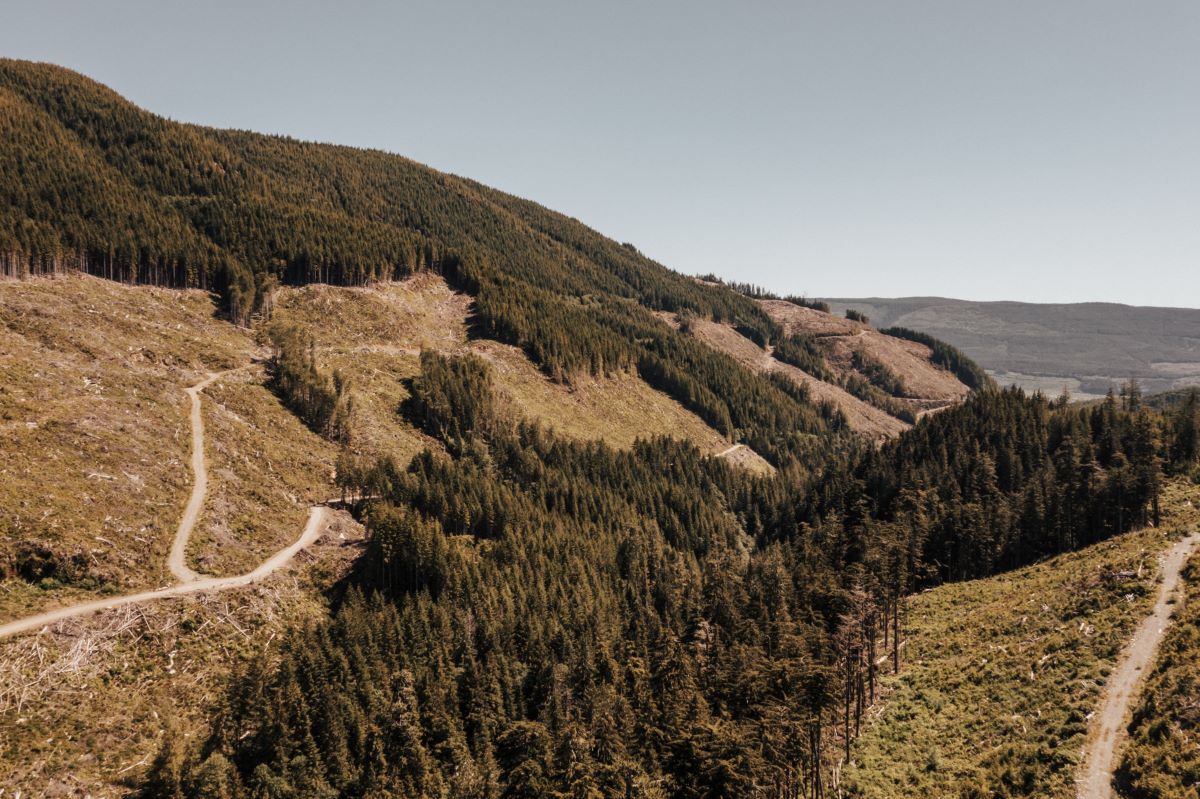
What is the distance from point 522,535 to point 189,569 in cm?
4769

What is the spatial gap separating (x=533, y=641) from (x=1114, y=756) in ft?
185

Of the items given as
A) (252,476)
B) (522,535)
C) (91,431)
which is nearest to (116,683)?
(91,431)

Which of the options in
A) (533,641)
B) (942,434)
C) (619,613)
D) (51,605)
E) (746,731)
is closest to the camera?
(746,731)

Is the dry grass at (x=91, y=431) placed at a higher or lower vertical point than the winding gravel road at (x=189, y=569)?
higher

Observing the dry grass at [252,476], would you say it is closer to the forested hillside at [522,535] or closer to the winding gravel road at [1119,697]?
the forested hillside at [522,535]

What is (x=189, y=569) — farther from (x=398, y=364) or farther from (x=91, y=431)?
(x=398, y=364)

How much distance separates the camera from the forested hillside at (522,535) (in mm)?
56156

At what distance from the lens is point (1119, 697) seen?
4662 cm

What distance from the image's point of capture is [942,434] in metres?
138

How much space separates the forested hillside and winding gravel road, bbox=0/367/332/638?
4.64m

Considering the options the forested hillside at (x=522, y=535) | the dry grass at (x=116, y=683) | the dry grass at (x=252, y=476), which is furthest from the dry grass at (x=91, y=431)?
the dry grass at (x=116, y=683)

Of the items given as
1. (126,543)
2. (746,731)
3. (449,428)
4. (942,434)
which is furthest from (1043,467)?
(126,543)

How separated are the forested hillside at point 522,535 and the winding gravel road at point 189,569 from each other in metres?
4.64

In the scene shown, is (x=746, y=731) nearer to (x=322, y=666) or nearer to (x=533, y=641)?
(x=533, y=641)
